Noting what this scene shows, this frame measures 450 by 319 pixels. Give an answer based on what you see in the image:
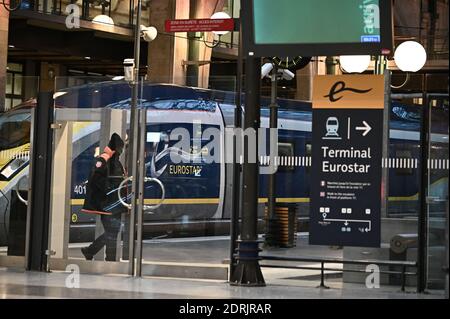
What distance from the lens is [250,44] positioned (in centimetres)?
1155

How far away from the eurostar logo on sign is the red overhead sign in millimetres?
2068

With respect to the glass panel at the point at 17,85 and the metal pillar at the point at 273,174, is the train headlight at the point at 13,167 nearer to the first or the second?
the metal pillar at the point at 273,174

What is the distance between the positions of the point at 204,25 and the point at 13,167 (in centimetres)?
391

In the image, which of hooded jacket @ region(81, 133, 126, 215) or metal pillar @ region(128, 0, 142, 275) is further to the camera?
hooded jacket @ region(81, 133, 126, 215)

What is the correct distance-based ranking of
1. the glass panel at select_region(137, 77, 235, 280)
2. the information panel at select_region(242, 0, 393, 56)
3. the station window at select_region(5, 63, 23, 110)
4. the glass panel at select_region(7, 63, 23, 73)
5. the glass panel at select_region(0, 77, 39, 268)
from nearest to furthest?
the information panel at select_region(242, 0, 393, 56) → the glass panel at select_region(137, 77, 235, 280) → the glass panel at select_region(0, 77, 39, 268) → the station window at select_region(5, 63, 23, 110) → the glass panel at select_region(7, 63, 23, 73)

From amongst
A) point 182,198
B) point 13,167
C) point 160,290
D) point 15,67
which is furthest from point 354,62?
point 15,67

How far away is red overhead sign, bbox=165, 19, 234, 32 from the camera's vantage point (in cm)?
1362

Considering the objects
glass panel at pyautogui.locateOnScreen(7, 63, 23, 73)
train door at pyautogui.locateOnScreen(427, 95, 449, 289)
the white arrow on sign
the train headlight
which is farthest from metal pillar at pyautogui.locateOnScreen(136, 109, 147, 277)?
glass panel at pyautogui.locateOnScreen(7, 63, 23, 73)

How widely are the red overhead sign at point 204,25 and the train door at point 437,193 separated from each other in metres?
3.42

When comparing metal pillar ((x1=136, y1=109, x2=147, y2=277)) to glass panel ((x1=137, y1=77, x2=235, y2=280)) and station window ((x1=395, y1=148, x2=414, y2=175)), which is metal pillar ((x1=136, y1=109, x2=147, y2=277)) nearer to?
glass panel ((x1=137, y1=77, x2=235, y2=280))

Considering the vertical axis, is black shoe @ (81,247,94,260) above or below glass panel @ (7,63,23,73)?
below

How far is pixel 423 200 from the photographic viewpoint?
38.2 ft

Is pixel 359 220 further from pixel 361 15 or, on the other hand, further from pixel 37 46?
pixel 37 46

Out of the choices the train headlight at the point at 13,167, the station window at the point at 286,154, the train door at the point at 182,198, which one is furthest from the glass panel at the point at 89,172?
the station window at the point at 286,154
